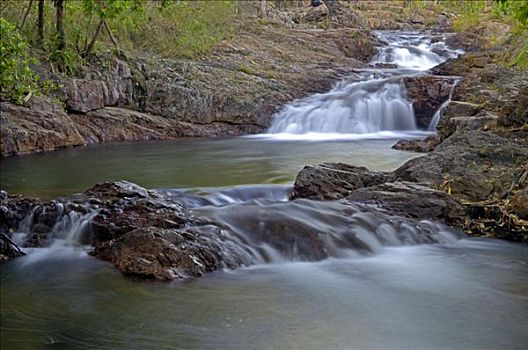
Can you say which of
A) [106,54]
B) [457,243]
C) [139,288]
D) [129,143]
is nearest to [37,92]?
[129,143]

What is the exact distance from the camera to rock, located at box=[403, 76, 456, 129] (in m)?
17.9

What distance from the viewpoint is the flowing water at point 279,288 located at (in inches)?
174

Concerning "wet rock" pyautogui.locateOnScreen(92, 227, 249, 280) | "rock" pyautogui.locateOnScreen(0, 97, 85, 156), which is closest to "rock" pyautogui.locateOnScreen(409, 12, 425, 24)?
"rock" pyautogui.locateOnScreen(0, 97, 85, 156)

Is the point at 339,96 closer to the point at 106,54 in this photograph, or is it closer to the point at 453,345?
the point at 106,54

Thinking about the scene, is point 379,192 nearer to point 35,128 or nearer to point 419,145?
point 419,145

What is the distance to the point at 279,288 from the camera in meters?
5.48

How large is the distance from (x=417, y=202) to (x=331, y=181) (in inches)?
54.0

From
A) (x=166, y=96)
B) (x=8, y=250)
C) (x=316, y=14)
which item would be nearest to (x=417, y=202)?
(x=8, y=250)

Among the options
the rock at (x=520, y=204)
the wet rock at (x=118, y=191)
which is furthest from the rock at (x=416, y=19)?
the wet rock at (x=118, y=191)

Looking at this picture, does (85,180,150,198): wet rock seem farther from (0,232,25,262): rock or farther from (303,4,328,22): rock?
(303,4,328,22): rock

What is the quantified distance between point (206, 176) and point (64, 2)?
31.2ft

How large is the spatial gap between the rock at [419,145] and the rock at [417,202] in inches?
217

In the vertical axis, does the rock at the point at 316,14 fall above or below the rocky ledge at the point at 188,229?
above

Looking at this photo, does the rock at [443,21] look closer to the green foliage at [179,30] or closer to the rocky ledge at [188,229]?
the green foliage at [179,30]
